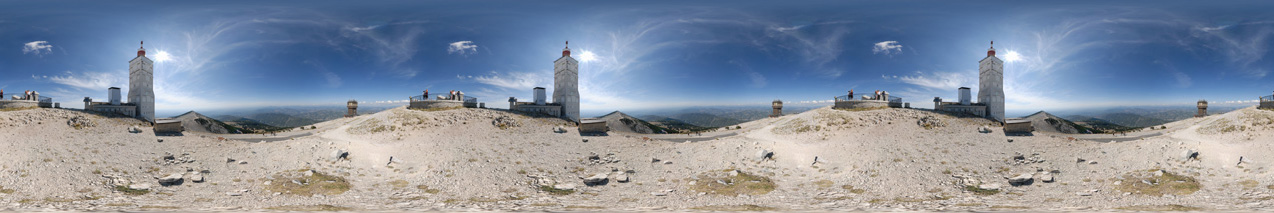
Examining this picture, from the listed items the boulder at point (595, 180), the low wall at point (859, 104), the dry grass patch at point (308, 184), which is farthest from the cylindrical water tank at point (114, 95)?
the low wall at point (859, 104)

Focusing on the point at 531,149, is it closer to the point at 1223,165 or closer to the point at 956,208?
the point at 956,208

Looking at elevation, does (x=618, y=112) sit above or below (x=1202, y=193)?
above

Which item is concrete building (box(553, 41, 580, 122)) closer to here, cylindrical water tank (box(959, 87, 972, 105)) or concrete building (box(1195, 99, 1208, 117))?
cylindrical water tank (box(959, 87, 972, 105))

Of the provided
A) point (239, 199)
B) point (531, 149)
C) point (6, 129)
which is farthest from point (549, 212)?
point (6, 129)

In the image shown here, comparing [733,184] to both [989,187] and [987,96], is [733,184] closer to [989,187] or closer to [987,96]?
[989,187]

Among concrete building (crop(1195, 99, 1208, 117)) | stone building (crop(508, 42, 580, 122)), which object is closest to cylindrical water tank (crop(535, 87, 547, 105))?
stone building (crop(508, 42, 580, 122))
